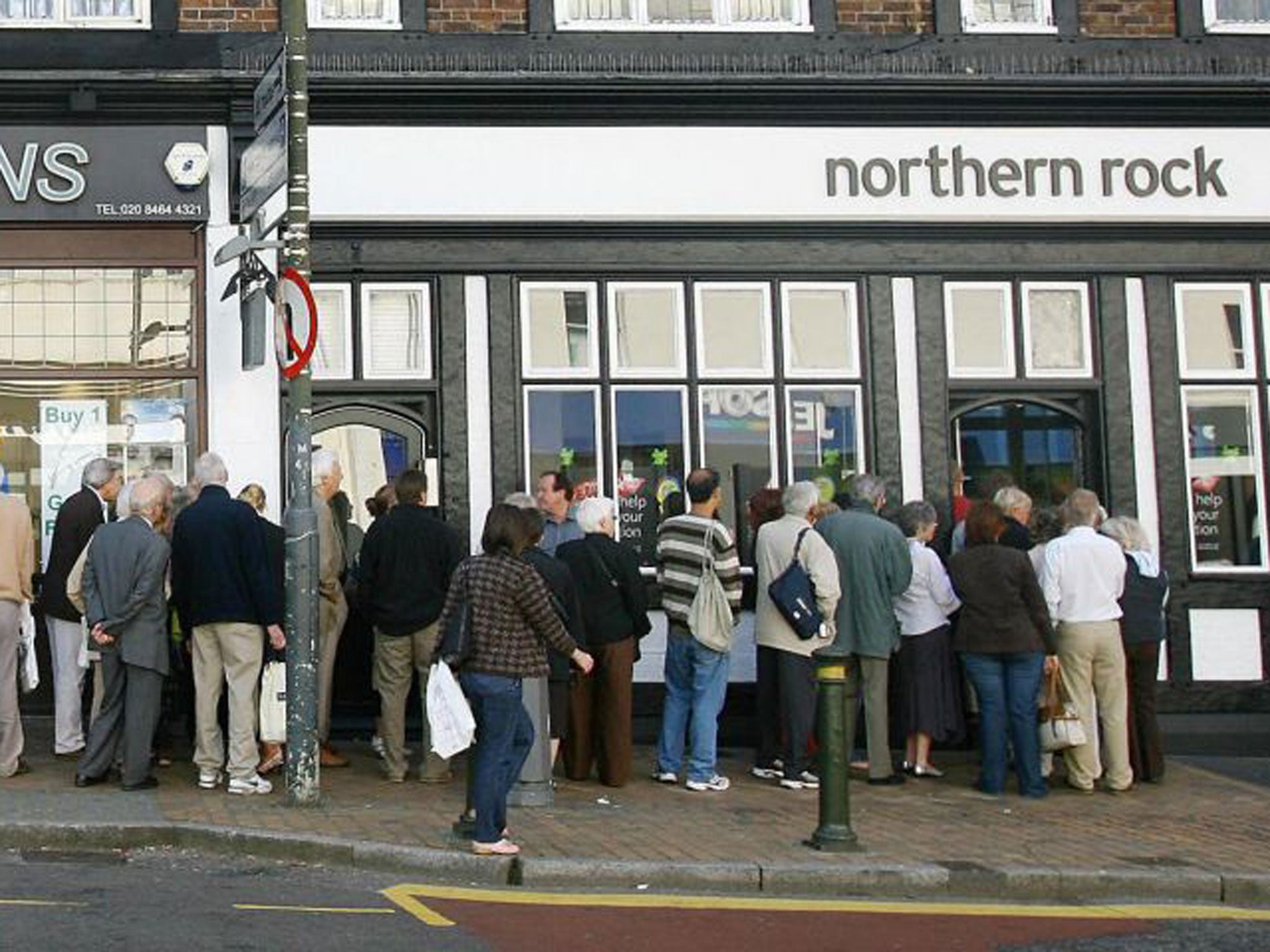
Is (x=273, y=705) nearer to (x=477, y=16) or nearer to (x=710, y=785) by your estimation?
(x=710, y=785)

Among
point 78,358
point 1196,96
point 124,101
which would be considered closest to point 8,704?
point 78,358

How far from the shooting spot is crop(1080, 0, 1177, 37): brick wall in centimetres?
1298

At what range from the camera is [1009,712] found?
10.6 meters

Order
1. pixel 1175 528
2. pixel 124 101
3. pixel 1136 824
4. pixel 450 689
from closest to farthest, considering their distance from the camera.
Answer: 1. pixel 450 689
2. pixel 1136 824
3. pixel 124 101
4. pixel 1175 528

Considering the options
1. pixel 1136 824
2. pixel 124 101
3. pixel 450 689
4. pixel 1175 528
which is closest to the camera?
pixel 450 689

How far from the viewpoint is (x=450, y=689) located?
7965 mm

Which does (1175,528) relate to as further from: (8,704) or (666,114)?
(8,704)

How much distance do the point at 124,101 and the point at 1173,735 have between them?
917cm

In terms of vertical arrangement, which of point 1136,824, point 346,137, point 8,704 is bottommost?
point 1136,824

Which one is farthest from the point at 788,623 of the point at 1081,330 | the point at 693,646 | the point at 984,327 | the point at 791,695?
the point at 1081,330

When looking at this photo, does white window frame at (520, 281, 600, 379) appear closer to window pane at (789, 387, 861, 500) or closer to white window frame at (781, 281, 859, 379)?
white window frame at (781, 281, 859, 379)

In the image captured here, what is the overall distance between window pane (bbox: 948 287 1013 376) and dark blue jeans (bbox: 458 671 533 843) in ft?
19.8

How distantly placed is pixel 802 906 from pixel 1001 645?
3268 millimetres

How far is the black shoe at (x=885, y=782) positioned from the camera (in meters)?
10.9
